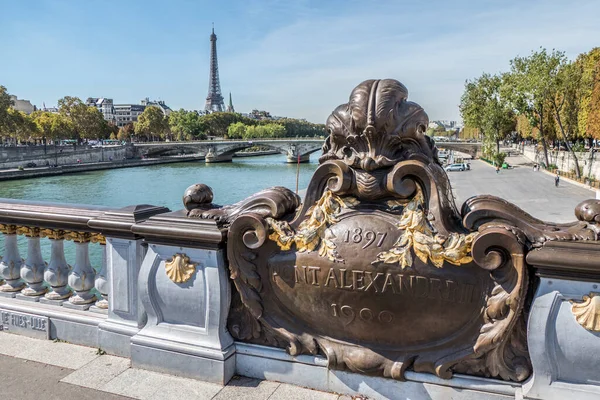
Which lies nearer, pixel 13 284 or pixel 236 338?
pixel 236 338

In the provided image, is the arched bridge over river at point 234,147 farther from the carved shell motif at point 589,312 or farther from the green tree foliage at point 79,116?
the carved shell motif at point 589,312

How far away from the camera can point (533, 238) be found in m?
2.58

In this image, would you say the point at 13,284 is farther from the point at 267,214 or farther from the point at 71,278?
the point at 267,214

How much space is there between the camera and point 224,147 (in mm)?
82500

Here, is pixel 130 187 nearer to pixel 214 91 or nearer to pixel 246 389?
pixel 246 389

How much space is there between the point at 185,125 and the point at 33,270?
111 metres

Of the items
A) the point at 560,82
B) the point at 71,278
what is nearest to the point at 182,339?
the point at 71,278

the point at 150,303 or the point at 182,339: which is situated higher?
the point at 150,303

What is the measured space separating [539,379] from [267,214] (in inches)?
69.4

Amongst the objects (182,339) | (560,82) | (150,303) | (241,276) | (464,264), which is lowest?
(182,339)

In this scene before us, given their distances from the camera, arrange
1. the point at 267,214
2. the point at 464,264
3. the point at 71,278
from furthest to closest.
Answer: the point at 71,278 → the point at 267,214 → the point at 464,264

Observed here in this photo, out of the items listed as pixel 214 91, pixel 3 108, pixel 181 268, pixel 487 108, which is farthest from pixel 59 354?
pixel 214 91

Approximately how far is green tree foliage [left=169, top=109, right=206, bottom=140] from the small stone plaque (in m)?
111

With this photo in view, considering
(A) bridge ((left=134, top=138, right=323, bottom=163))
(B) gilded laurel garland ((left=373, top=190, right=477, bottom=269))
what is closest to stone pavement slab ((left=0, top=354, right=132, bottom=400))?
(B) gilded laurel garland ((left=373, top=190, right=477, bottom=269))
